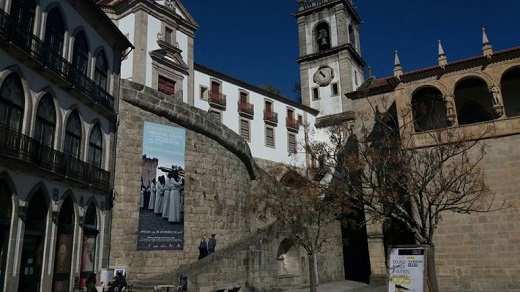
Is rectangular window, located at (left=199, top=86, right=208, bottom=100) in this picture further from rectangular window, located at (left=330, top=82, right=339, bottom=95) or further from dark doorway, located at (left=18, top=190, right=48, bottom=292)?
dark doorway, located at (left=18, top=190, right=48, bottom=292)

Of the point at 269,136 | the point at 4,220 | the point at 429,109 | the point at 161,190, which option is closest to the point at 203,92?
the point at 269,136

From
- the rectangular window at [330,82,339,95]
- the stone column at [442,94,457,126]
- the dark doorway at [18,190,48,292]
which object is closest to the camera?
the dark doorway at [18,190,48,292]

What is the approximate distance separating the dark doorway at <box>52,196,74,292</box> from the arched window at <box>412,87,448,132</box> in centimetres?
1694

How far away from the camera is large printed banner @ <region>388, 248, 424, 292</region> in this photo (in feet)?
29.4

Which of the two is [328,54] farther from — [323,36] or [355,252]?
[355,252]

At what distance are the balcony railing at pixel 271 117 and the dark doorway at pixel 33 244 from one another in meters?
24.0

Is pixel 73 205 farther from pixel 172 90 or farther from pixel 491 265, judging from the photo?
pixel 491 265

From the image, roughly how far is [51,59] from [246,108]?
69.8 ft

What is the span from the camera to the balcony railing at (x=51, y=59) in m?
10.5

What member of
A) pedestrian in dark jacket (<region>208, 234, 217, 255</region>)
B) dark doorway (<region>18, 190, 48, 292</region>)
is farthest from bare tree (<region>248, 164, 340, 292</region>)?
dark doorway (<region>18, 190, 48, 292</region>)

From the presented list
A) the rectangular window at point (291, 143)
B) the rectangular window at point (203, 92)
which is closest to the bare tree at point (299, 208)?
the rectangular window at point (203, 92)

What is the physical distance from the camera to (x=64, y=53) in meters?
13.6

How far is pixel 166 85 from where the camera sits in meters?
26.3

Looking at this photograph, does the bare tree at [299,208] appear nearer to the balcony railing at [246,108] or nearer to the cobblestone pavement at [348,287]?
the cobblestone pavement at [348,287]
